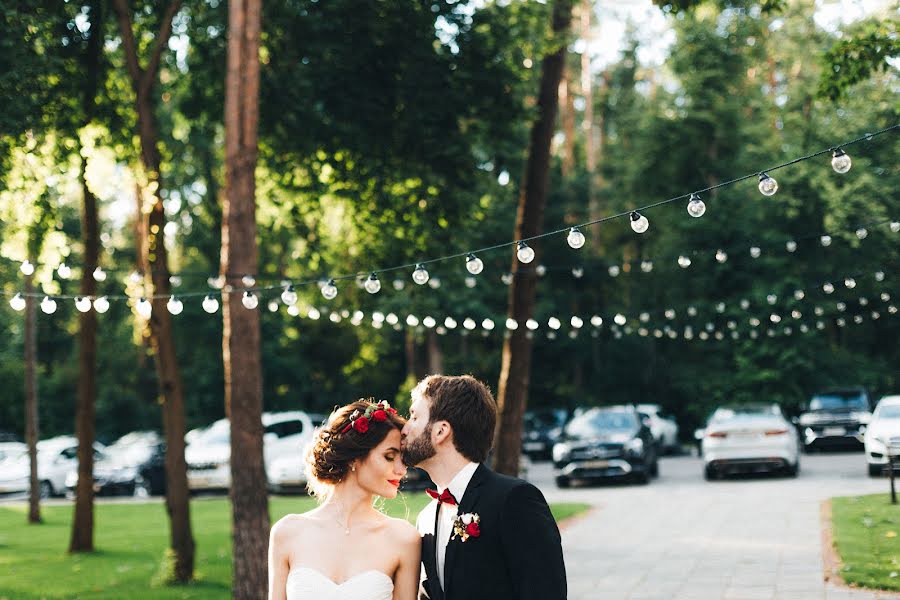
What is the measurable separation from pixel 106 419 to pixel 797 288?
2707 cm

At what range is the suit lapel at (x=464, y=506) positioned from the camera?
359 centimetres

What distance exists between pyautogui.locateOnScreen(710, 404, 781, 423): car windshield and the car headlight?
162 cm

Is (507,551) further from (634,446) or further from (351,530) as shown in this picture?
(634,446)

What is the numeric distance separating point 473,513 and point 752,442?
68.4ft

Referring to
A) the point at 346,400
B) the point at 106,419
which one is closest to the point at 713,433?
the point at 346,400

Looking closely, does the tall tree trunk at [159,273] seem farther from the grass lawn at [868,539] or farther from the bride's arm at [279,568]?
the bride's arm at [279,568]

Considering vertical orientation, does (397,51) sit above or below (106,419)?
above

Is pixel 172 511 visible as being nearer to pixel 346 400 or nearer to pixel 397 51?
pixel 397 51

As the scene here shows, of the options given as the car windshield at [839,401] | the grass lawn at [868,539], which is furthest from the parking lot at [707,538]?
the car windshield at [839,401]

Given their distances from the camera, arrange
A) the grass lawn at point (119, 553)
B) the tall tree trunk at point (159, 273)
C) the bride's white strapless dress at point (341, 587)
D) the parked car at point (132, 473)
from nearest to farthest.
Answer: the bride's white strapless dress at point (341, 587)
the grass lawn at point (119, 553)
the tall tree trunk at point (159, 273)
the parked car at point (132, 473)

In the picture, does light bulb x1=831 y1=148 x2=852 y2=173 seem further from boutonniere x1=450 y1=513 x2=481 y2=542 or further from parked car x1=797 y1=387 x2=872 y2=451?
parked car x1=797 y1=387 x2=872 y2=451

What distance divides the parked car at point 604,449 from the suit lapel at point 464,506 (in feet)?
67.8

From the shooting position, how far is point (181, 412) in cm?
1458

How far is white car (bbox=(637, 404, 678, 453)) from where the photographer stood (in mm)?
34844
